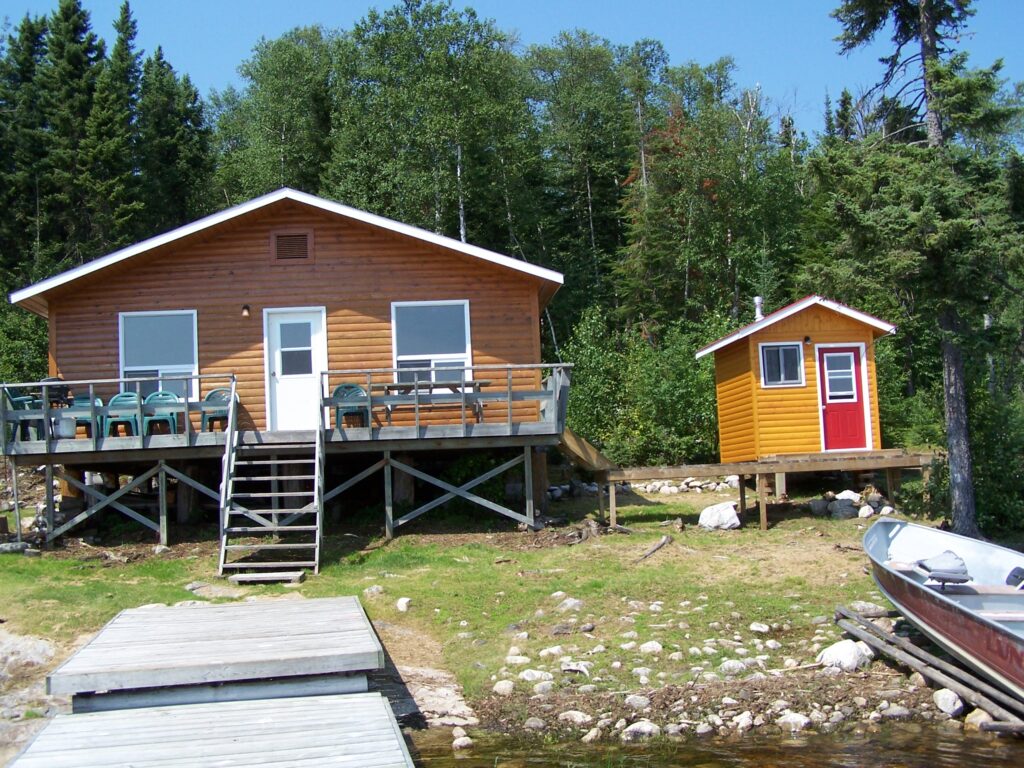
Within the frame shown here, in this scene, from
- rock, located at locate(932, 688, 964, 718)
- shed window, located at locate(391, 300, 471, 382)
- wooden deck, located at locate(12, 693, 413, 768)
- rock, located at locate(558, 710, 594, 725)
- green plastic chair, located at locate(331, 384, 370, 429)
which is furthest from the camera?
shed window, located at locate(391, 300, 471, 382)

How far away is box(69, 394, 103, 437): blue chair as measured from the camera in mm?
15234

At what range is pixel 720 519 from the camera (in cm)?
1658

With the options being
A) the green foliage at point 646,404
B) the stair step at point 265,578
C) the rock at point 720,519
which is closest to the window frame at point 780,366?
the rock at point 720,519

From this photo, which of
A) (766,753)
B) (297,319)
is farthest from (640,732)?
(297,319)

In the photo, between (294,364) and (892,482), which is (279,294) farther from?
(892,482)

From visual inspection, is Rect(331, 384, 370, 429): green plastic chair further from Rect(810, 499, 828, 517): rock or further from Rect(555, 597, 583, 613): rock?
Rect(810, 499, 828, 517): rock

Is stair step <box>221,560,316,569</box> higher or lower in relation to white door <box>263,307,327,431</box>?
lower

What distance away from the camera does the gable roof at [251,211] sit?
54.0 feet

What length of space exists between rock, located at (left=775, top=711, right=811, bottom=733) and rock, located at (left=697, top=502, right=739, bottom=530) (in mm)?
7689

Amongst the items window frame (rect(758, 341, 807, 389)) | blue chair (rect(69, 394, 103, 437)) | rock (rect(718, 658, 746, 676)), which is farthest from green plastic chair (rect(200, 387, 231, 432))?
window frame (rect(758, 341, 807, 389))

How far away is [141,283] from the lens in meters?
17.1

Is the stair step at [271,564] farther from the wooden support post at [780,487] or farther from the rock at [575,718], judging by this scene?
the wooden support post at [780,487]

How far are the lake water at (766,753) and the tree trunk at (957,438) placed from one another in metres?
7.55

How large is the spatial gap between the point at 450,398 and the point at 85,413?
5.58 meters
